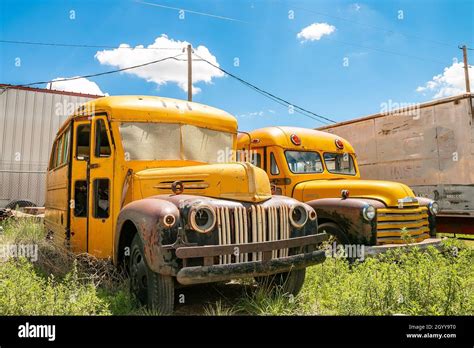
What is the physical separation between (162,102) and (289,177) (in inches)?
105

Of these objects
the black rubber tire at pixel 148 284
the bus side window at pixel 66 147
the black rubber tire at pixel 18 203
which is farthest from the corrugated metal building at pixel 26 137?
the black rubber tire at pixel 148 284

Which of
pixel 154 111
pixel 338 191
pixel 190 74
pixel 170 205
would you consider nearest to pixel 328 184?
pixel 338 191

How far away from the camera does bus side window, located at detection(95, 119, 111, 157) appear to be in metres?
4.70

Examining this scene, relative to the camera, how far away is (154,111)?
4801mm

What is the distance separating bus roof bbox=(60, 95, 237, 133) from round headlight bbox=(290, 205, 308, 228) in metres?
1.82

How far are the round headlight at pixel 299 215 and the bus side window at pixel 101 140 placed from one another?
2.41 meters

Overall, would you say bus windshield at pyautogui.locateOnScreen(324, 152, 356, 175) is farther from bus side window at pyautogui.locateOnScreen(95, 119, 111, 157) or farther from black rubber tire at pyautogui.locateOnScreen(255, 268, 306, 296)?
bus side window at pyautogui.locateOnScreen(95, 119, 111, 157)

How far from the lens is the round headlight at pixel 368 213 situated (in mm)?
5320

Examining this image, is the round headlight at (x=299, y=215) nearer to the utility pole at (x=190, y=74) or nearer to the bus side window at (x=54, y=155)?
the bus side window at (x=54, y=155)

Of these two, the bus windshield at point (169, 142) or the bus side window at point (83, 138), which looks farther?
the bus side window at point (83, 138)

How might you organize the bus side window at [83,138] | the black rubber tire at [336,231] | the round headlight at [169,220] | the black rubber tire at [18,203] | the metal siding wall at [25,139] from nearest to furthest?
the round headlight at [169,220] < the bus side window at [83,138] < the black rubber tire at [336,231] < the black rubber tire at [18,203] < the metal siding wall at [25,139]

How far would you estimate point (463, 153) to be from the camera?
24.7 feet
